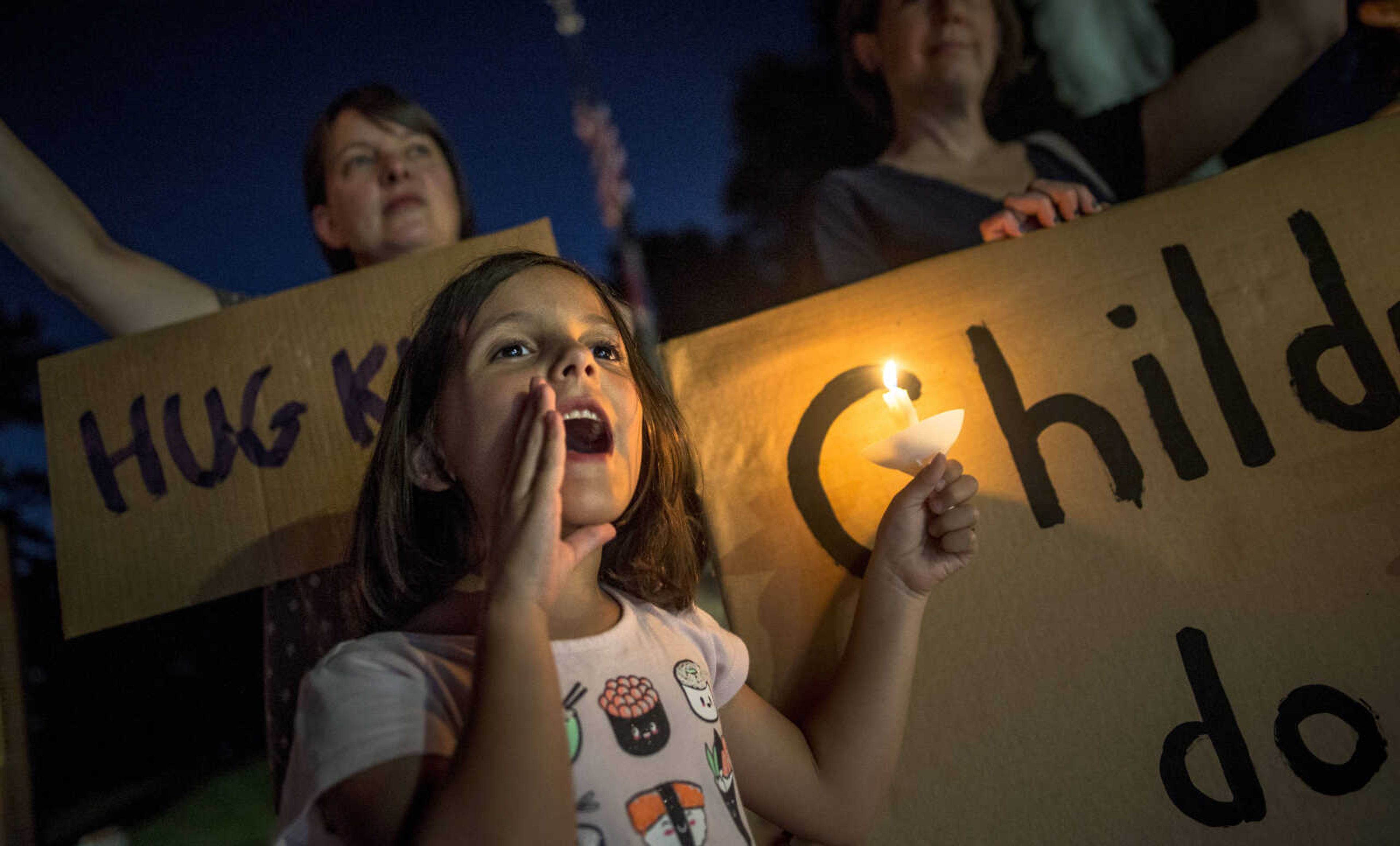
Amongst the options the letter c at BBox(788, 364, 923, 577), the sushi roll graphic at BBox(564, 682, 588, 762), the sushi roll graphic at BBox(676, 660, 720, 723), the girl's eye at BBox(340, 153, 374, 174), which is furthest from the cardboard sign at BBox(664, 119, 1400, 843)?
the girl's eye at BBox(340, 153, 374, 174)

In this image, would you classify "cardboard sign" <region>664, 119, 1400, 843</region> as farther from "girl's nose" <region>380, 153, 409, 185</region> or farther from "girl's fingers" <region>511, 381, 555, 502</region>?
"girl's nose" <region>380, 153, 409, 185</region>

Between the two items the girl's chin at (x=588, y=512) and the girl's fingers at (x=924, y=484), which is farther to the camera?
the girl's fingers at (x=924, y=484)

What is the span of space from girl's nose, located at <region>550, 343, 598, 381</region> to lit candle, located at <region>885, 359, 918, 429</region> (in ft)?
0.98

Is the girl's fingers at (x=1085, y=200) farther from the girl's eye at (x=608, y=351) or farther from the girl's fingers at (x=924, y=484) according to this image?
the girl's eye at (x=608, y=351)

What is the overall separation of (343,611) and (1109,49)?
1.31 metres

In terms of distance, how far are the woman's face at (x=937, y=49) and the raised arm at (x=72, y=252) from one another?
1.07 m

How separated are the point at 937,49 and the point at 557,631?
97 centimetres

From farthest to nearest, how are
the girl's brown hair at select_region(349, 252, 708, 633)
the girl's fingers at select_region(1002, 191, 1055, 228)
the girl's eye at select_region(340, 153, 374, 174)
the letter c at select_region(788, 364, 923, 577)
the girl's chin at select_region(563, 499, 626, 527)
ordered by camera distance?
1. the girl's eye at select_region(340, 153, 374, 174)
2. the girl's fingers at select_region(1002, 191, 1055, 228)
3. the letter c at select_region(788, 364, 923, 577)
4. the girl's brown hair at select_region(349, 252, 708, 633)
5. the girl's chin at select_region(563, 499, 626, 527)

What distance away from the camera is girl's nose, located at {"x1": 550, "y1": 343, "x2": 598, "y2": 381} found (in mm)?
624

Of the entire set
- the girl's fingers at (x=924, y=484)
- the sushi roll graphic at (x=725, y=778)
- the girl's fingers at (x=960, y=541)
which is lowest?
the sushi roll graphic at (x=725, y=778)

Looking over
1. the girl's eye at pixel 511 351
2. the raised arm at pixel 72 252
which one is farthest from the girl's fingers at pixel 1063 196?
the raised arm at pixel 72 252

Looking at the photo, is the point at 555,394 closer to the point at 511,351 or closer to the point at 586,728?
the point at 511,351

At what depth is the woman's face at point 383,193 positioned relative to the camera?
102cm

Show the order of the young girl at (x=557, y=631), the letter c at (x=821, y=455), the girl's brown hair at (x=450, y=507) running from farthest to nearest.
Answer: the letter c at (x=821, y=455), the girl's brown hair at (x=450, y=507), the young girl at (x=557, y=631)
